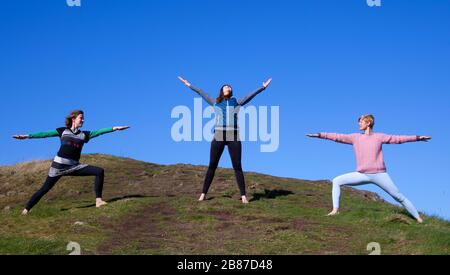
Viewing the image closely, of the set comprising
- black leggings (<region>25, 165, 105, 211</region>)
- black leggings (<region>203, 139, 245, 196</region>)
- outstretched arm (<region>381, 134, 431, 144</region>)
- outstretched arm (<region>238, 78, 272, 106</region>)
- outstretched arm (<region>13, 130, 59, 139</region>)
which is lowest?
black leggings (<region>25, 165, 105, 211</region>)

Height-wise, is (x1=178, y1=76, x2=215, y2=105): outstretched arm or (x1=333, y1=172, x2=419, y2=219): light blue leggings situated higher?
(x1=178, y1=76, x2=215, y2=105): outstretched arm

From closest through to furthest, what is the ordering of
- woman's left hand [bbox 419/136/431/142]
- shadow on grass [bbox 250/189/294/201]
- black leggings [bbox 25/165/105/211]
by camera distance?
1. woman's left hand [bbox 419/136/431/142]
2. black leggings [bbox 25/165/105/211]
3. shadow on grass [bbox 250/189/294/201]

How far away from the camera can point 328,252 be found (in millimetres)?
13680

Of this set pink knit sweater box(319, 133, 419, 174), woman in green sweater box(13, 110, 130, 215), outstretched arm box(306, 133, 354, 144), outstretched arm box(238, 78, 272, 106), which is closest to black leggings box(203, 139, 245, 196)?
outstretched arm box(238, 78, 272, 106)

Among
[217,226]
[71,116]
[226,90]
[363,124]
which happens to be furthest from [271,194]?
[71,116]

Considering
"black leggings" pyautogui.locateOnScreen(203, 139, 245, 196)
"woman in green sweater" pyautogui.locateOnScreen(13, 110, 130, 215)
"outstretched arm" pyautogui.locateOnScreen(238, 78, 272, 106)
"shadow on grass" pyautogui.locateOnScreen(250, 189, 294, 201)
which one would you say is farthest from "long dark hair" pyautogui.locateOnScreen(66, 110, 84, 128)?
"shadow on grass" pyautogui.locateOnScreen(250, 189, 294, 201)

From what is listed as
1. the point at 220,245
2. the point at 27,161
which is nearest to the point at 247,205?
the point at 220,245

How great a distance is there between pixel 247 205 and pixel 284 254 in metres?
7.03

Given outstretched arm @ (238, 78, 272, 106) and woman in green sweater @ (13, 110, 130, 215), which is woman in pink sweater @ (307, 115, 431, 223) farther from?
woman in green sweater @ (13, 110, 130, 215)

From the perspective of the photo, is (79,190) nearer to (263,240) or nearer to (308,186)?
(308,186)

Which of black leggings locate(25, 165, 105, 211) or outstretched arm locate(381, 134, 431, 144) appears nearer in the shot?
outstretched arm locate(381, 134, 431, 144)

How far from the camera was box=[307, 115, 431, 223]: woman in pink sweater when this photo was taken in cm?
1686

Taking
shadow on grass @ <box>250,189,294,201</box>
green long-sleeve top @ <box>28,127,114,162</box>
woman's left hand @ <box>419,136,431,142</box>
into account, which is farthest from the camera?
shadow on grass @ <box>250,189,294,201</box>

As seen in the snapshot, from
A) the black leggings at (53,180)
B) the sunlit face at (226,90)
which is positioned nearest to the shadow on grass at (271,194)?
the sunlit face at (226,90)
